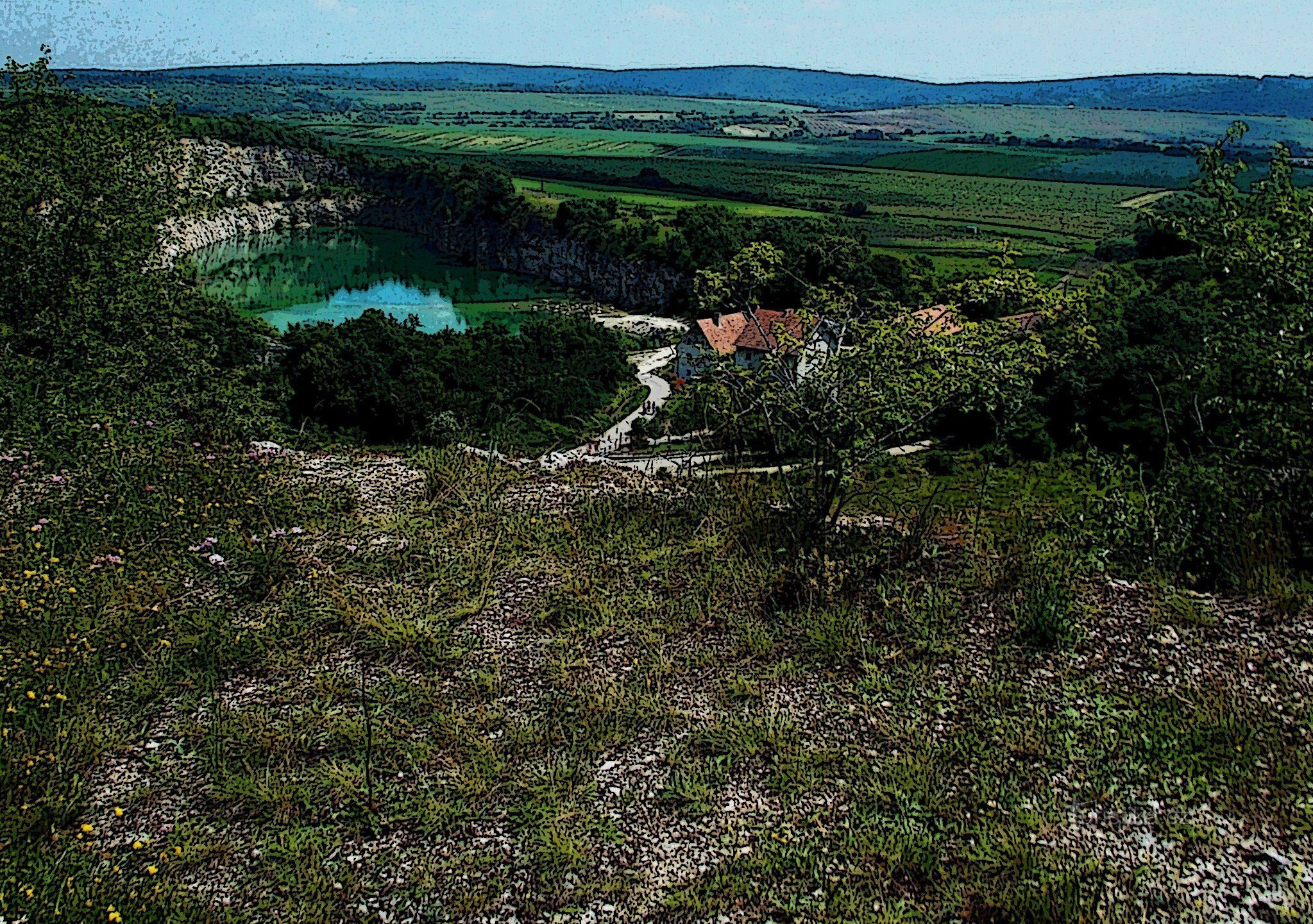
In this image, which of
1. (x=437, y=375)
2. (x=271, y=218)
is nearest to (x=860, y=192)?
(x=271, y=218)

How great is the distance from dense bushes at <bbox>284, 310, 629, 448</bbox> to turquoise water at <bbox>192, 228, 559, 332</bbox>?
1766 centimetres

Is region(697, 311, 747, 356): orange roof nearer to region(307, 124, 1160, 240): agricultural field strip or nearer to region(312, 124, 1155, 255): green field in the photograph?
region(312, 124, 1155, 255): green field

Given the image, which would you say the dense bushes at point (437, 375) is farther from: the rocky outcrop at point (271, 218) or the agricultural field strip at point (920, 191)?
the rocky outcrop at point (271, 218)

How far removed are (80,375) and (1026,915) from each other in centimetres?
1199

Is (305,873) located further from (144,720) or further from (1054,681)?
(1054,681)

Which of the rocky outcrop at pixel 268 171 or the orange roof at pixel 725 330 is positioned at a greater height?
the rocky outcrop at pixel 268 171

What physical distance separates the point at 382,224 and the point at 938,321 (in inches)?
4773

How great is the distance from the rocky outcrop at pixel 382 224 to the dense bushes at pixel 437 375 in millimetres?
22218

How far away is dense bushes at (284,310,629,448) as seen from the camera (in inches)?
1521

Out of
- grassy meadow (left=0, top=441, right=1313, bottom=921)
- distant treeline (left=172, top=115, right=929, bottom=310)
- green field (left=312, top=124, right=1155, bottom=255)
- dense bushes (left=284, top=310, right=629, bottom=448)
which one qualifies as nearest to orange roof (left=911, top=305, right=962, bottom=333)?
grassy meadow (left=0, top=441, right=1313, bottom=921)

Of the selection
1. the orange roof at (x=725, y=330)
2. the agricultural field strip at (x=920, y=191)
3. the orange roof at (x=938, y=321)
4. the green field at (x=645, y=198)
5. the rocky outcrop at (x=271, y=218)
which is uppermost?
the agricultural field strip at (x=920, y=191)

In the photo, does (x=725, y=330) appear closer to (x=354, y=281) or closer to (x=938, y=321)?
(x=938, y=321)

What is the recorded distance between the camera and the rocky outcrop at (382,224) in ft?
272

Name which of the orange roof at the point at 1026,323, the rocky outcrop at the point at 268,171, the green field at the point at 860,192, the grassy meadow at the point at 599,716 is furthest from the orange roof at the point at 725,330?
the rocky outcrop at the point at 268,171
